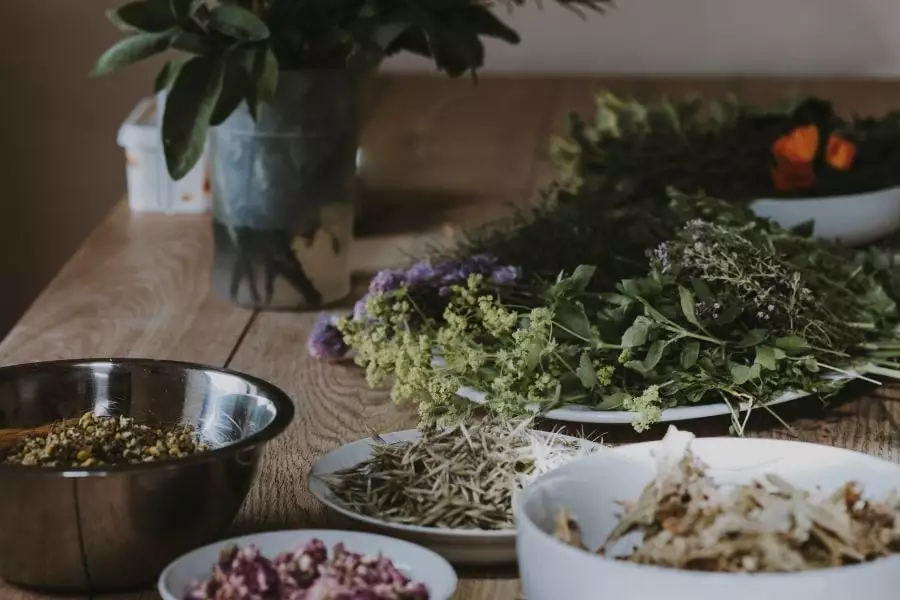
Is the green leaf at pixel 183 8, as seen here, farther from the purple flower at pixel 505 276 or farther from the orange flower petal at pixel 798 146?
the orange flower petal at pixel 798 146

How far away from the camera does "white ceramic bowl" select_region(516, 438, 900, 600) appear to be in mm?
680

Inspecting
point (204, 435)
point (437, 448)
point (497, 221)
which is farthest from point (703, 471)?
point (497, 221)

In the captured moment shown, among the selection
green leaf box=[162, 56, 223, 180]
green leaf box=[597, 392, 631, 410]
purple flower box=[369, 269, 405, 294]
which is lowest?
green leaf box=[597, 392, 631, 410]

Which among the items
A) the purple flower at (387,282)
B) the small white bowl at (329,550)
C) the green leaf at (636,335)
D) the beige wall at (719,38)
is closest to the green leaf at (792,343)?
the green leaf at (636,335)

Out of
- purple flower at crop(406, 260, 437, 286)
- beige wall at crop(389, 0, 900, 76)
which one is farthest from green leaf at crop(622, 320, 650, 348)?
beige wall at crop(389, 0, 900, 76)

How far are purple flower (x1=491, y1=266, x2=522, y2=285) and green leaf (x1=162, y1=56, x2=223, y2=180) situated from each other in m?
0.29

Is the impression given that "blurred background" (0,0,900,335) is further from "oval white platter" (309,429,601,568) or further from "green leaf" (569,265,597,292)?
"oval white platter" (309,429,601,568)

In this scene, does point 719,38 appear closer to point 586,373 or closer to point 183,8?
point 183,8

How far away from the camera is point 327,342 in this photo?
4.27 feet

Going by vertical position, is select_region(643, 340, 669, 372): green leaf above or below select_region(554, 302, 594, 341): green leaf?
below

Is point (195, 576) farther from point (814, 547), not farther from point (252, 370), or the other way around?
point (252, 370)

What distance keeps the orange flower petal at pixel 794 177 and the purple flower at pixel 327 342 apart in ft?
2.01

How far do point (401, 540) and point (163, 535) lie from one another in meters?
0.14

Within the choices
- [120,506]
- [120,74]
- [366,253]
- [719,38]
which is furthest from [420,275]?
[719,38]
